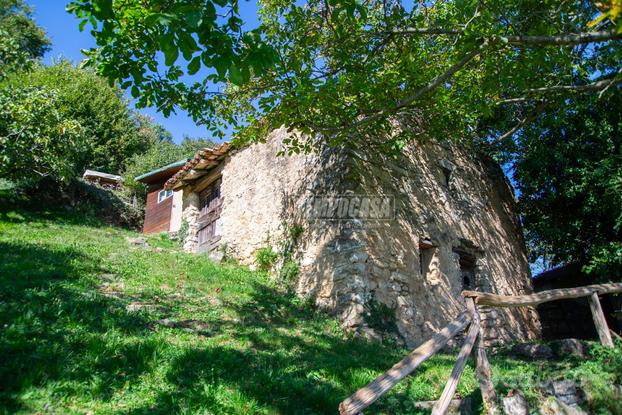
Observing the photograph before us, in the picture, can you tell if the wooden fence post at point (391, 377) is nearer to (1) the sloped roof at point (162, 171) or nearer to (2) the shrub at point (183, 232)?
(2) the shrub at point (183, 232)

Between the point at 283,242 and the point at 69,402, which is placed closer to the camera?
the point at 69,402

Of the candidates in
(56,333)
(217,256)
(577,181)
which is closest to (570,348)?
(577,181)

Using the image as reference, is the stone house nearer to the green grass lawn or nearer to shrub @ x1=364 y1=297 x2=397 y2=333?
shrub @ x1=364 y1=297 x2=397 y2=333

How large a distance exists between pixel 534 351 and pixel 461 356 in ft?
12.5

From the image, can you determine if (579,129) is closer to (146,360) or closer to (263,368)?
(263,368)

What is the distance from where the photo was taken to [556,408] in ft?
12.8

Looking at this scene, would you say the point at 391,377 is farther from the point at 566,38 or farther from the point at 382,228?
the point at 382,228

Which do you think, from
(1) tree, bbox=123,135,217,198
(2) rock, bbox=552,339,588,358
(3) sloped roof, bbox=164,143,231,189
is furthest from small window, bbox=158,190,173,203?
(2) rock, bbox=552,339,588,358

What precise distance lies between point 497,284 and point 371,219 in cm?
426

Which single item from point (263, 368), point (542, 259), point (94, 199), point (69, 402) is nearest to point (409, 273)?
point (263, 368)

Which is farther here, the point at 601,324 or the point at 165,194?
the point at 165,194

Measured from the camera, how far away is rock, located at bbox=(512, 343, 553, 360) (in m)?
6.64

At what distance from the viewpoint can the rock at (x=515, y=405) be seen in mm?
3834

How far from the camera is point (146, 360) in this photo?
4375 mm
